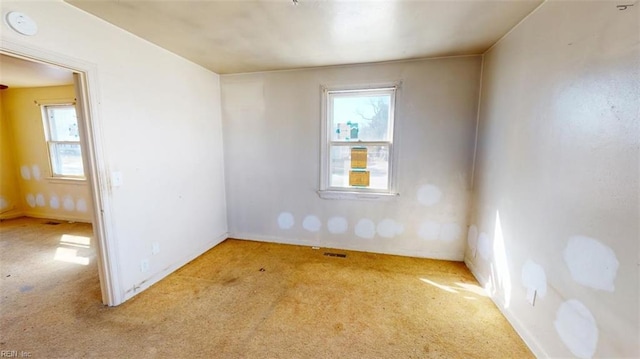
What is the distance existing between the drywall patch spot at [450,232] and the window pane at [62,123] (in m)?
6.09

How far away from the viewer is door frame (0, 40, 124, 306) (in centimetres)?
188

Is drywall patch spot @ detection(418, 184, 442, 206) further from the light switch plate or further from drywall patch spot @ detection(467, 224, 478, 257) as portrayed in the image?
the light switch plate

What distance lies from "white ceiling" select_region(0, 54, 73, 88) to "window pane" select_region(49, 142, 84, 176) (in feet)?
3.36

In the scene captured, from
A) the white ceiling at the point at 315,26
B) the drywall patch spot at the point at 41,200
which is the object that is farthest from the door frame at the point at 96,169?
the drywall patch spot at the point at 41,200

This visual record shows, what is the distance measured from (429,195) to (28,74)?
18.5 ft

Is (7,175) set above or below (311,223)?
above

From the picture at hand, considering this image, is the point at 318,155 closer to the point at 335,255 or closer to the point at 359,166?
the point at 359,166

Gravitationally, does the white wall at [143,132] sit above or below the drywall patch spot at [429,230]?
above

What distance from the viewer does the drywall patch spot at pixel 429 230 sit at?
299 centimetres

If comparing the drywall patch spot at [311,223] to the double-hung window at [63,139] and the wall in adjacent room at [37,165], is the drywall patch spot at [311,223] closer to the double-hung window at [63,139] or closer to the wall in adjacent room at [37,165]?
the wall in adjacent room at [37,165]

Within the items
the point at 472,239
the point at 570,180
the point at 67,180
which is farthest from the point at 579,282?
the point at 67,180

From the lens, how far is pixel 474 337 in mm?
1805

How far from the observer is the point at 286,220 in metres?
3.47

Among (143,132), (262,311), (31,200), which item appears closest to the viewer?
(262,311)
